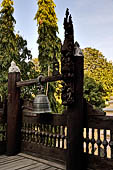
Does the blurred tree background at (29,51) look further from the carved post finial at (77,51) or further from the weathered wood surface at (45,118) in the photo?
the carved post finial at (77,51)

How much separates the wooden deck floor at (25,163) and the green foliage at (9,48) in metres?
3.95

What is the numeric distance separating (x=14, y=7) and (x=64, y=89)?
663 centimetres

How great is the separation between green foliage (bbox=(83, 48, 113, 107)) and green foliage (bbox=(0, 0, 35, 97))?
7.22 meters

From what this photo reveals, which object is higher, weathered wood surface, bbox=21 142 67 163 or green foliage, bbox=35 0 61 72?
green foliage, bbox=35 0 61 72

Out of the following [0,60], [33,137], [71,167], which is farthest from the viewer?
[0,60]

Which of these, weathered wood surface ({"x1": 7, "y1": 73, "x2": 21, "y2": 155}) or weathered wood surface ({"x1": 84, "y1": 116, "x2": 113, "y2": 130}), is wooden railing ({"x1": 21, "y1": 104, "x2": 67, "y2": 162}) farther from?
weathered wood surface ({"x1": 84, "y1": 116, "x2": 113, "y2": 130})

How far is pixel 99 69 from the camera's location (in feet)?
48.8

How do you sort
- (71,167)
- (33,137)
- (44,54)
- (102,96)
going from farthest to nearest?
1. (102,96)
2. (44,54)
3. (33,137)
4. (71,167)

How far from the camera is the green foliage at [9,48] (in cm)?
733

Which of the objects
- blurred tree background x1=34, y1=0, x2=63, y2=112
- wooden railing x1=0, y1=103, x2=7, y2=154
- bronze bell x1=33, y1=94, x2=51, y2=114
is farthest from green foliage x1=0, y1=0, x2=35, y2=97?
bronze bell x1=33, y1=94, x2=51, y2=114

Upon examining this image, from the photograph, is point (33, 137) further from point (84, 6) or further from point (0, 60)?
point (84, 6)

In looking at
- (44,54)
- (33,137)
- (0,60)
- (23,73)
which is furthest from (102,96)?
(33,137)

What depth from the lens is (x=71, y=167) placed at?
277cm

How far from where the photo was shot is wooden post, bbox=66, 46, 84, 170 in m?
2.77
